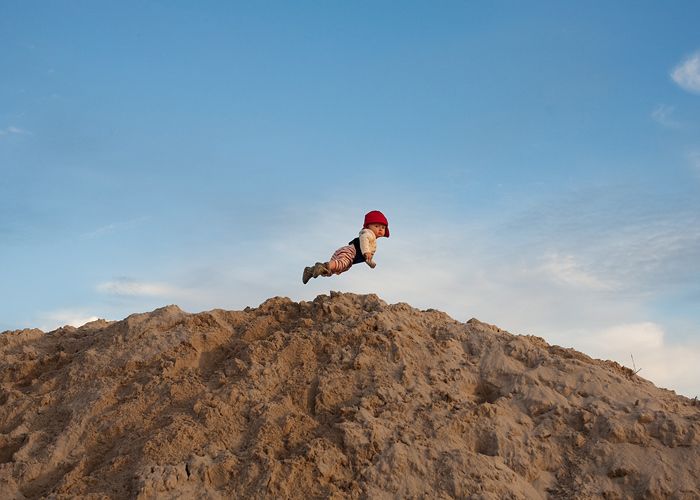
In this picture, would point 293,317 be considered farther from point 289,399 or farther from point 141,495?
point 141,495

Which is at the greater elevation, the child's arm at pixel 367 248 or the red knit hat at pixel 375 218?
the red knit hat at pixel 375 218

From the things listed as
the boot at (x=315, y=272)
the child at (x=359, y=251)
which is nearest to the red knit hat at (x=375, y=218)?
the child at (x=359, y=251)

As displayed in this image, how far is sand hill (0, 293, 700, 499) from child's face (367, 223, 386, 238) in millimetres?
1439

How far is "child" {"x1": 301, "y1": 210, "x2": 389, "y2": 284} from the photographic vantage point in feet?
26.2

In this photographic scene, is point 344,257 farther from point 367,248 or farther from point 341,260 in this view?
point 367,248

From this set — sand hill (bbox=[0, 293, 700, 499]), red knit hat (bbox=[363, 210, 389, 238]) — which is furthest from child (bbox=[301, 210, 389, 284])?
sand hill (bbox=[0, 293, 700, 499])

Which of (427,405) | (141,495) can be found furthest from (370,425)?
(141,495)

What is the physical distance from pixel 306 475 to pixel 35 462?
2.36 meters

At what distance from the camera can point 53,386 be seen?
23.2 feet

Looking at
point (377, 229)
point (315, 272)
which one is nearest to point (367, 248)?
point (377, 229)

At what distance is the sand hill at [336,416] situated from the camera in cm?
550

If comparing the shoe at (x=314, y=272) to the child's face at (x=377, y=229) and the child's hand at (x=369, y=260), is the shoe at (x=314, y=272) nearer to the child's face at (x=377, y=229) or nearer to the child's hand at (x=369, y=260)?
the child's hand at (x=369, y=260)

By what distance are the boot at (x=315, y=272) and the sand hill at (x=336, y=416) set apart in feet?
1.20

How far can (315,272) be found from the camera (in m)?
7.93
